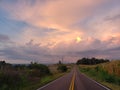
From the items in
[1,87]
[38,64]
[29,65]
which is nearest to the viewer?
[1,87]

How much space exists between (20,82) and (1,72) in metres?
4.21

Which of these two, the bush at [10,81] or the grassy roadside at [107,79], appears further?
the grassy roadside at [107,79]

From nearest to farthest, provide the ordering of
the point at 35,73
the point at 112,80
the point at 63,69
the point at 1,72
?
the point at 1,72 → the point at 112,80 → the point at 35,73 → the point at 63,69

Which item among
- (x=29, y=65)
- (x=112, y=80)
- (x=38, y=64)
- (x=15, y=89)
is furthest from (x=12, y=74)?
(x=38, y=64)

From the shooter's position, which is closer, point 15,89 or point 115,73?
point 15,89

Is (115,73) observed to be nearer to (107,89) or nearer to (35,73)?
(35,73)

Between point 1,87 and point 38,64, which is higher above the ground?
point 38,64

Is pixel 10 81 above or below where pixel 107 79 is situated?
above

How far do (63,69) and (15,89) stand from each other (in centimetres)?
9065

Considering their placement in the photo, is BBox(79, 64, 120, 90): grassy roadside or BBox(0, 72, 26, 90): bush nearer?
BBox(0, 72, 26, 90): bush

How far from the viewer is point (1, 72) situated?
25.9 m

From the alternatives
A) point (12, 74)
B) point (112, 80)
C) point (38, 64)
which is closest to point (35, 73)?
point (38, 64)

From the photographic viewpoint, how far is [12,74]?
27875 mm

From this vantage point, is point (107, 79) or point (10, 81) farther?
point (107, 79)
